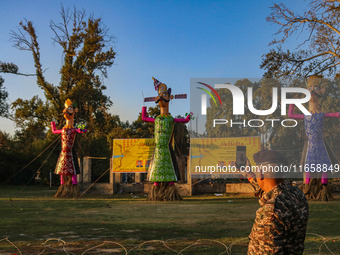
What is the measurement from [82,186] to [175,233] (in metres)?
13.6

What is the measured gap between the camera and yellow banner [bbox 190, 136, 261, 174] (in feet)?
60.1

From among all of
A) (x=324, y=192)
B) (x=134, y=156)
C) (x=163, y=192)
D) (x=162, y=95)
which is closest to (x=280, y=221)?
(x=324, y=192)

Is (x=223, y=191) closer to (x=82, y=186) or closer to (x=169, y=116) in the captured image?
(x=169, y=116)

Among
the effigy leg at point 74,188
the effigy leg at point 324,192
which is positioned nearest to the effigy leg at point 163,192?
the effigy leg at point 74,188

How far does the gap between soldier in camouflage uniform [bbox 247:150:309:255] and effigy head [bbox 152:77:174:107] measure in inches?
497

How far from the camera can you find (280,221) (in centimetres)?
271

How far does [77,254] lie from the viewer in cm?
539

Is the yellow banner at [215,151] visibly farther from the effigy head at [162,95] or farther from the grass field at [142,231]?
the grass field at [142,231]

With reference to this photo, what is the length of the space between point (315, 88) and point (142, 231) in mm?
9628

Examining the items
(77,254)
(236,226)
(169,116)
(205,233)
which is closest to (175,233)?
(205,233)

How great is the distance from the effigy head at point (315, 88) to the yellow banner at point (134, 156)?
8.62 meters

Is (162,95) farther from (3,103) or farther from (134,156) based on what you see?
(3,103)

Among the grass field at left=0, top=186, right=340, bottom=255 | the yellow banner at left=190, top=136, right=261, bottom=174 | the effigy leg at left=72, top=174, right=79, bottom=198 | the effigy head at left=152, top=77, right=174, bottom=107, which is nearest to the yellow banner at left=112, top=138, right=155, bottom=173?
the yellow banner at left=190, top=136, right=261, bottom=174

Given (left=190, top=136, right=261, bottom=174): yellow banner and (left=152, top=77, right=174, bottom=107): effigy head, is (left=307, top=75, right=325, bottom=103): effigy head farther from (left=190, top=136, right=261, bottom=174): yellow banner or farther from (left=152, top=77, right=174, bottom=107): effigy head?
(left=152, top=77, right=174, bottom=107): effigy head
